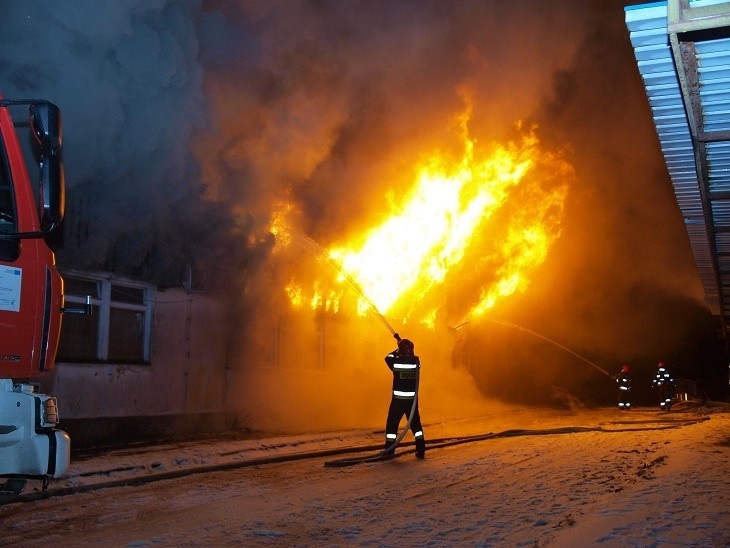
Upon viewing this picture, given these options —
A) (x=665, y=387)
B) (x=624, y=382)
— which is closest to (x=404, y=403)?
(x=624, y=382)

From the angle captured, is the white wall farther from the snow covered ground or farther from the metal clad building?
the metal clad building

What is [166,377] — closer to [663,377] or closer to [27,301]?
[27,301]

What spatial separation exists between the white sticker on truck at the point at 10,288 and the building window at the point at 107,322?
268 inches

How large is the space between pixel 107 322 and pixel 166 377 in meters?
1.70

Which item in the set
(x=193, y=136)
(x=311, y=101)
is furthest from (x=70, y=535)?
(x=311, y=101)

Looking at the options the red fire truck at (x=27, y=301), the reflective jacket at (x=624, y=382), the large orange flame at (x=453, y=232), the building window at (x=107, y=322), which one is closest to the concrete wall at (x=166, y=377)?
the building window at (x=107, y=322)

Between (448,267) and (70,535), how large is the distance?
49.7ft

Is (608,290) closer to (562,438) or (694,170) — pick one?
(562,438)

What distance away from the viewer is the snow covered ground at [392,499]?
545 centimetres

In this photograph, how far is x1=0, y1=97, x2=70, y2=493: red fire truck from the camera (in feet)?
15.5

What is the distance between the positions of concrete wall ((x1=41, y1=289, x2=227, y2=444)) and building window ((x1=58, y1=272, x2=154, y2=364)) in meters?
0.18

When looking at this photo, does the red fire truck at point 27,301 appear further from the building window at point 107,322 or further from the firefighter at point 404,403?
the building window at point 107,322

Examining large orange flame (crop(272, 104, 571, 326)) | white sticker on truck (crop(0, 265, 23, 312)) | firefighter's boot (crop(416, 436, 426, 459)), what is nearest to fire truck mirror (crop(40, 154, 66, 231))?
white sticker on truck (crop(0, 265, 23, 312))

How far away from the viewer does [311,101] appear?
14.9 meters
